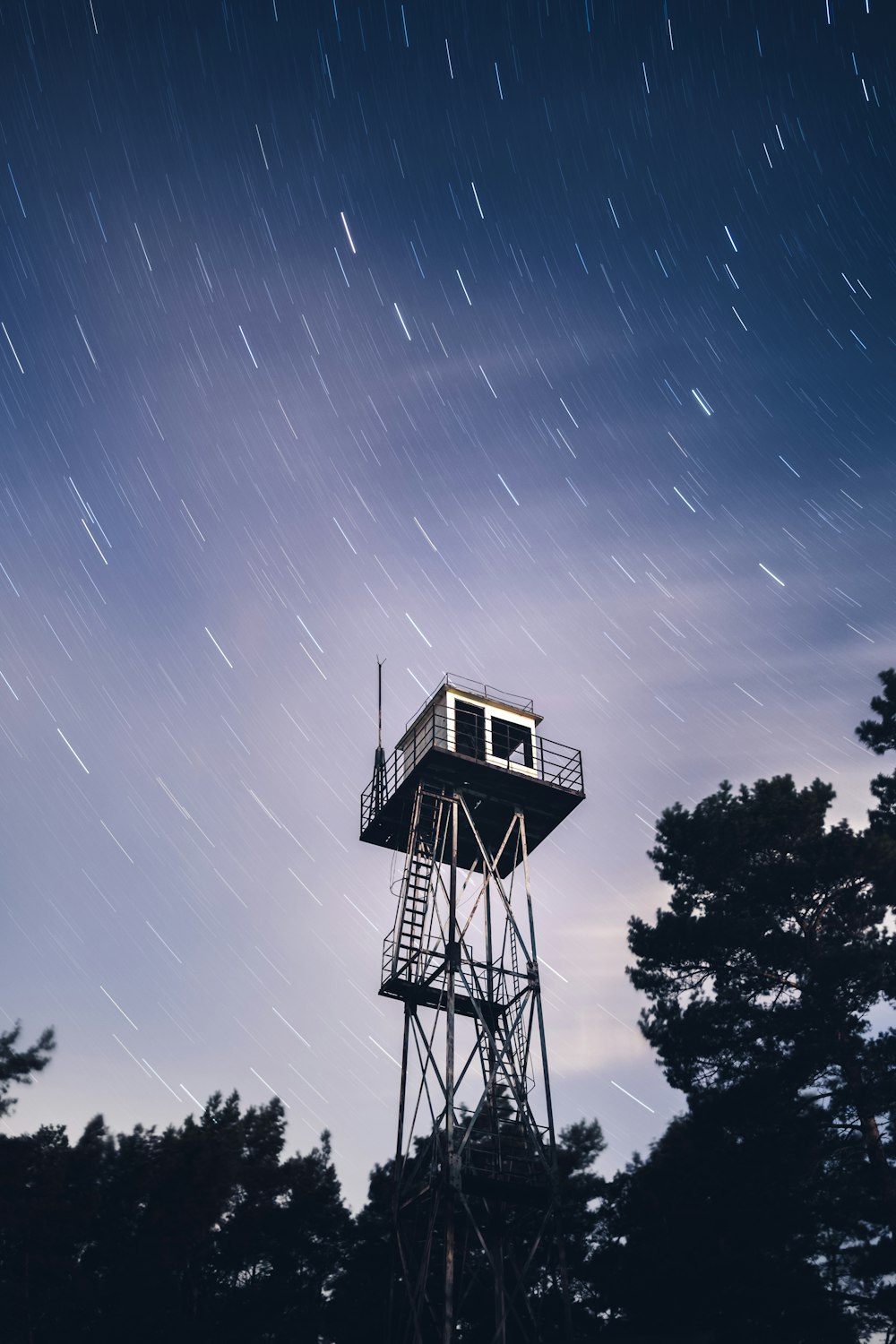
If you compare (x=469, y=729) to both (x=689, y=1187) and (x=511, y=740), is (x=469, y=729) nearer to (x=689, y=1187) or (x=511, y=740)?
(x=511, y=740)

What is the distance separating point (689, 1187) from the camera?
2581cm

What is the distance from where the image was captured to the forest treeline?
22.1m

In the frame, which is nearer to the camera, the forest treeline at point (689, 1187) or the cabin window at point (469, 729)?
the forest treeline at point (689, 1187)

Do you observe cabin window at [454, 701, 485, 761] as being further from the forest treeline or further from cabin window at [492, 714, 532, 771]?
the forest treeline

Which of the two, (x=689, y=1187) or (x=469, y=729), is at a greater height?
(x=469, y=729)

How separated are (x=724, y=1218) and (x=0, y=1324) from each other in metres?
18.5

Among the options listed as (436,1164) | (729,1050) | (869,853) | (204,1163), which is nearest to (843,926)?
(869,853)

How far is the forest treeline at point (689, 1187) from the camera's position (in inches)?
871

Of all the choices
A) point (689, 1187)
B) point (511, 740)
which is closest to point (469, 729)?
point (511, 740)

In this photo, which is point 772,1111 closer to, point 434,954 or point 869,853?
point 869,853

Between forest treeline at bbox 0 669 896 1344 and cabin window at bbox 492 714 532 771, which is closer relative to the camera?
forest treeline at bbox 0 669 896 1344

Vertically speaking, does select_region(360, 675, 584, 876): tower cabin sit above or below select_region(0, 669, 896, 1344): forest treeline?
above

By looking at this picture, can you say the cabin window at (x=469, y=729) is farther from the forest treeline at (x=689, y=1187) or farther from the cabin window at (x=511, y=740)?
the forest treeline at (x=689, y=1187)

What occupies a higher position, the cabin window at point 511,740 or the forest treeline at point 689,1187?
the cabin window at point 511,740
